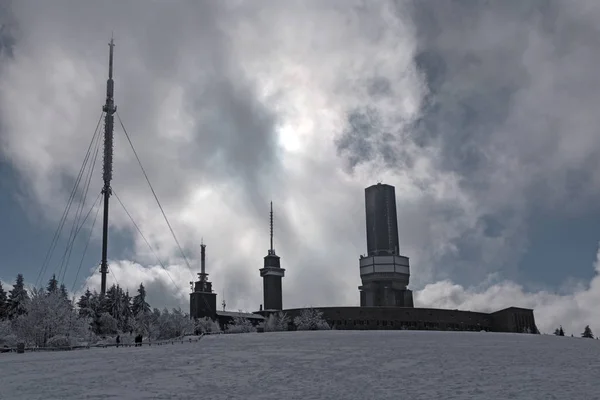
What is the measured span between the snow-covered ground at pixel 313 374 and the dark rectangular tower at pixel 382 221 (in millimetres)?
131356

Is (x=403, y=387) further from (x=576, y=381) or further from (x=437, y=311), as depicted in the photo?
(x=437, y=311)

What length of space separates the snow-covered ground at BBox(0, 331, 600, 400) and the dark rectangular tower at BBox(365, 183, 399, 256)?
13136 centimetres

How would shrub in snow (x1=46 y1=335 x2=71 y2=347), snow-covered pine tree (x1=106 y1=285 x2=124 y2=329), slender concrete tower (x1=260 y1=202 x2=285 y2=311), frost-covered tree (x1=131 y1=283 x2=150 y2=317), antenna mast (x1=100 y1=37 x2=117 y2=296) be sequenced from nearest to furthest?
shrub in snow (x1=46 y1=335 x2=71 y2=347), antenna mast (x1=100 y1=37 x2=117 y2=296), snow-covered pine tree (x1=106 y1=285 x2=124 y2=329), frost-covered tree (x1=131 y1=283 x2=150 y2=317), slender concrete tower (x1=260 y1=202 x2=285 y2=311)

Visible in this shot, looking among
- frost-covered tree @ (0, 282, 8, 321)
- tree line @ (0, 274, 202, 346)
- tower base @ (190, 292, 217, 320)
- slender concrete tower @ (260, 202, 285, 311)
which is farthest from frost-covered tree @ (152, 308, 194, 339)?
slender concrete tower @ (260, 202, 285, 311)

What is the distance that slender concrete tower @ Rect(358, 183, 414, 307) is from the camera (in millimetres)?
171750

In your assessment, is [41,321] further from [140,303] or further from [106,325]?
[140,303]

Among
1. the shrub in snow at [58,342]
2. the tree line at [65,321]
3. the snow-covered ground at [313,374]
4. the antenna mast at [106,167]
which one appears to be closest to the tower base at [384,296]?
the tree line at [65,321]

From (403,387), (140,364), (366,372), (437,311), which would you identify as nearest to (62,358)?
(140,364)

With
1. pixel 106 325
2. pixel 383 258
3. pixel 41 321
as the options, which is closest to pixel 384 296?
pixel 383 258

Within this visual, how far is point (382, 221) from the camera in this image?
174 metres

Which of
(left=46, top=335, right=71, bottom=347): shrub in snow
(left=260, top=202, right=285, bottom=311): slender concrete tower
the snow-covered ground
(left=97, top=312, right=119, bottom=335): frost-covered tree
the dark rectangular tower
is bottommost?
the snow-covered ground

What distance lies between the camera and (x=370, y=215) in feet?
577

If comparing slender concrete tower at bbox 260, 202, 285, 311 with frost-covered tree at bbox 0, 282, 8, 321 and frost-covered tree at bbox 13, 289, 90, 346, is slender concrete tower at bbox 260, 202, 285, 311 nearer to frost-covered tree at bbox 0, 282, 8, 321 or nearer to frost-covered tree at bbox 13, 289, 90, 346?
frost-covered tree at bbox 0, 282, 8, 321

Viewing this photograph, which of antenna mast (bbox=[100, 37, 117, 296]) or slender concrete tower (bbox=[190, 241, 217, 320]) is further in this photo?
slender concrete tower (bbox=[190, 241, 217, 320])
